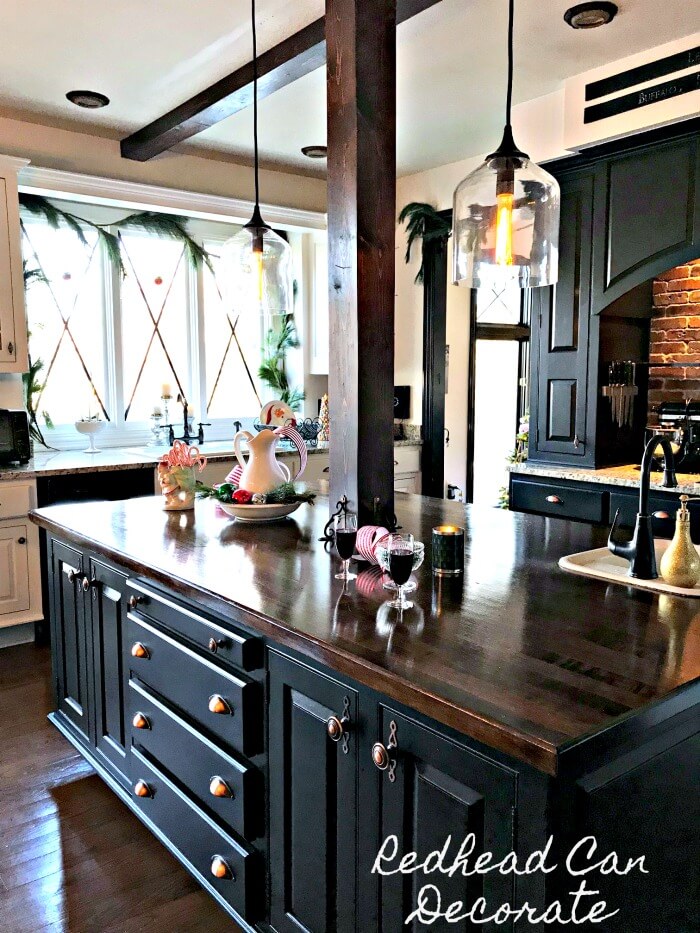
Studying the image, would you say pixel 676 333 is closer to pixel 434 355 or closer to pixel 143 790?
pixel 434 355

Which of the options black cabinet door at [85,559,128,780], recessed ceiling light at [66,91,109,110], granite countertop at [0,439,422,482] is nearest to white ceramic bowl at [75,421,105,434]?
granite countertop at [0,439,422,482]

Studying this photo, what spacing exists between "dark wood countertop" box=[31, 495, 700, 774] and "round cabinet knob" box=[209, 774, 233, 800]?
429 mm

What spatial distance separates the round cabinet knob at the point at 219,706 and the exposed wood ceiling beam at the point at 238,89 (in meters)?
2.33

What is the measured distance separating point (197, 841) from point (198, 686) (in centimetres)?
41

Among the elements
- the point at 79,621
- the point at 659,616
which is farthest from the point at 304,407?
the point at 659,616

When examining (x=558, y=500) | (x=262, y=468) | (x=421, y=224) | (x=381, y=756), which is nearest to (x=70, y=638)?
(x=262, y=468)

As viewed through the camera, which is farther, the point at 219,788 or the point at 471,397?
the point at 471,397

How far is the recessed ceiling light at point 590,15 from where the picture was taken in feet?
Result: 9.21

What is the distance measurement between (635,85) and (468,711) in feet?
10.3

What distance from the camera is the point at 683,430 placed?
3664 millimetres

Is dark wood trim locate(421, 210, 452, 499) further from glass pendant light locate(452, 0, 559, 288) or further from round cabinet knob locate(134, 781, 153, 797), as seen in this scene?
round cabinet knob locate(134, 781, 153, 797)

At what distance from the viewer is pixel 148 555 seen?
210cm

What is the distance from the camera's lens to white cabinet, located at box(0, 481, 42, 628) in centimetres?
370

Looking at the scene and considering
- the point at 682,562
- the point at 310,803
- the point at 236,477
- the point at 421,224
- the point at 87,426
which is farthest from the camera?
the point at 421,224
